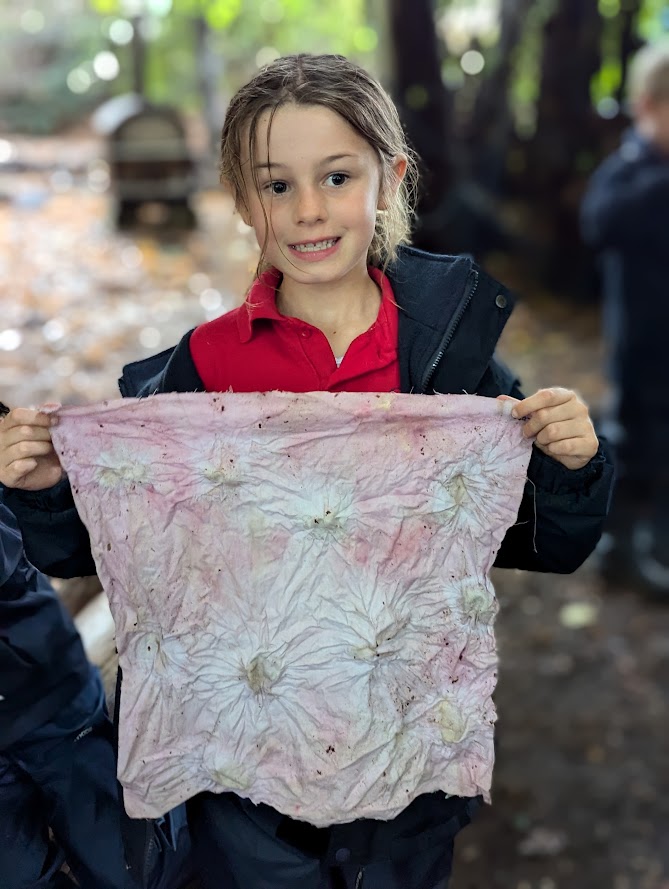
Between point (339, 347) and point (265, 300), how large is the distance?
15 centimetres

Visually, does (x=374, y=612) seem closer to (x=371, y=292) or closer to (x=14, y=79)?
(x=371, y=292)

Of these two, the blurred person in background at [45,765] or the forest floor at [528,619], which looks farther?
the forest floor at [528,619]

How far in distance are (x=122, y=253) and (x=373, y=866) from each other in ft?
23.4

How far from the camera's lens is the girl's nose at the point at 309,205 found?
1.49m

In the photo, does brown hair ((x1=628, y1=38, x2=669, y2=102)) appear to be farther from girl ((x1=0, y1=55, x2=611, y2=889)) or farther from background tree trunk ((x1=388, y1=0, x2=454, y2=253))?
background tree trunk ((x1=388, y1=0, x2=454, y2=253))

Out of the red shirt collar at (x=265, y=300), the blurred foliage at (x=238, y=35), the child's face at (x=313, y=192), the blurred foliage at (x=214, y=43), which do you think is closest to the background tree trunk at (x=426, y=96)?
Answer: the blurred foliage at (x=214, y=43)

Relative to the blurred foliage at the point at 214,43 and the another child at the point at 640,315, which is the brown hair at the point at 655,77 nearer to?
the another child at the point at 640,315

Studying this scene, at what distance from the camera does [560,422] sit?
151 centimetres

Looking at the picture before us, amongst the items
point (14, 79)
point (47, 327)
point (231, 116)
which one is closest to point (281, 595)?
point (231, 116)

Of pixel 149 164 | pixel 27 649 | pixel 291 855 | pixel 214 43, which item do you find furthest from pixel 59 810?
pixel 214 43

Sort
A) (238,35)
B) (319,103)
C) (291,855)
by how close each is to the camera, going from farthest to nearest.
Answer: (238,35)
(291,855)
(319,103)

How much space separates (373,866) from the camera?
1617 mm

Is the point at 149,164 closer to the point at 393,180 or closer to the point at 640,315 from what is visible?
the point at 640,315

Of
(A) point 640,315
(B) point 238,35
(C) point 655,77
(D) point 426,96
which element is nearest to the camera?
(C) point 655,77
